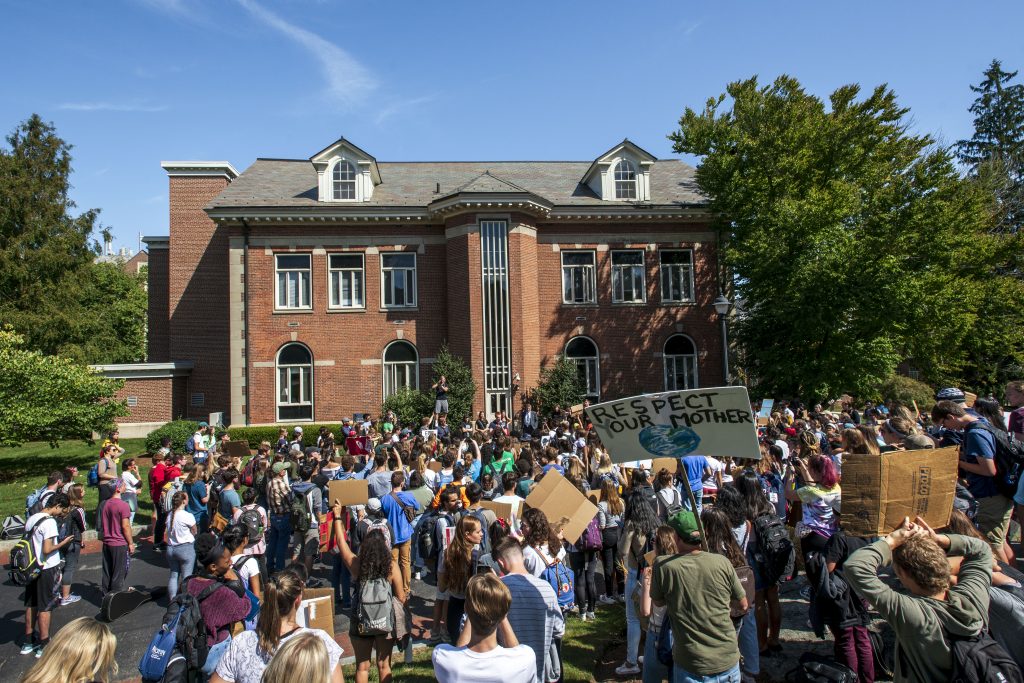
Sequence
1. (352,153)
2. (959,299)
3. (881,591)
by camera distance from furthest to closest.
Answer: (352,153)
(959,299)
(881,591)

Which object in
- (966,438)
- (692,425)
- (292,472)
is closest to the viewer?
(692,425)

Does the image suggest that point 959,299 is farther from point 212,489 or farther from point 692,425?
point 212,489

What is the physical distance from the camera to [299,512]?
31.0 ft

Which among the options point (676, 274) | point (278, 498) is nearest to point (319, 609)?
point (278, 498)

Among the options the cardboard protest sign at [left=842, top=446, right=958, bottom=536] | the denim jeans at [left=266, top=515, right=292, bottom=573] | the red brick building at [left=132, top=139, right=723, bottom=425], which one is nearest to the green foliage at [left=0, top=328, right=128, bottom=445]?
the red brick building at [left=132, top=139, right=723, bottom=425]

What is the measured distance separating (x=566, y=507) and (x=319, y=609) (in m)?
2.84

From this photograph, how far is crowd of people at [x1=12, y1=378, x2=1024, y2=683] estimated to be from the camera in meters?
3.53

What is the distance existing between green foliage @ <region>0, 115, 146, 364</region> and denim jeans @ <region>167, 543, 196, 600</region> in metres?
25.4

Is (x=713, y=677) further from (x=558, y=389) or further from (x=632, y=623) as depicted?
(x=558, y=389)

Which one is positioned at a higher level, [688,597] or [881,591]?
[881,591]

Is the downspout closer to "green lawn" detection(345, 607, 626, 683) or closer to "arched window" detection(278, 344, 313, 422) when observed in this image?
"arched window" detection(278, 344, 313, 422)

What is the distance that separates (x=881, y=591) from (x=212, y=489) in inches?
391

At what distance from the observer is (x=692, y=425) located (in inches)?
208

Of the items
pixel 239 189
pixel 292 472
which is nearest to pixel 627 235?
pixel 239 189
